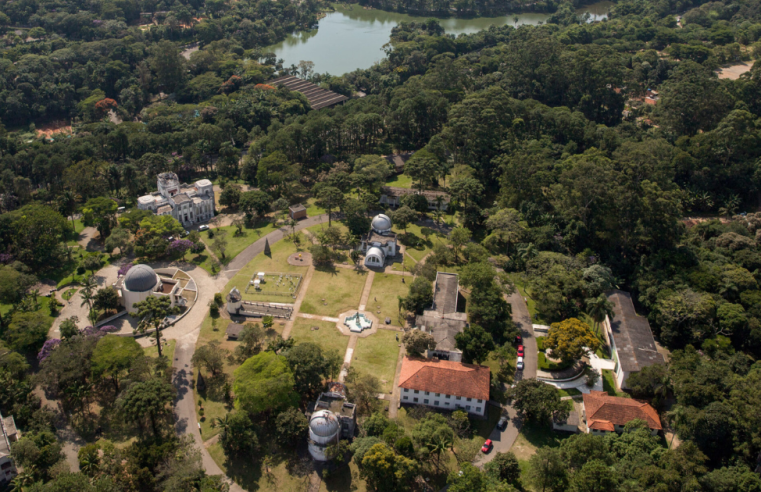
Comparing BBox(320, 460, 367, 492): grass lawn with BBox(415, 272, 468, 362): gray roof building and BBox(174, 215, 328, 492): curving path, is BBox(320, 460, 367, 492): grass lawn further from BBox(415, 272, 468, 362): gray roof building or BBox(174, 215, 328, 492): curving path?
BBox(415, 272, 468, 362): gray roof building

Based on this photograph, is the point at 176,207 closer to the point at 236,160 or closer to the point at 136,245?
the point at 136,245

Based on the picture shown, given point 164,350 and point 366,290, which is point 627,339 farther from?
point 164,350

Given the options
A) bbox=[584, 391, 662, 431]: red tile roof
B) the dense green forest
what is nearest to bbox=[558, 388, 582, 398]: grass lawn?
bbox=[584, 391, 662, 431]: red tile roof

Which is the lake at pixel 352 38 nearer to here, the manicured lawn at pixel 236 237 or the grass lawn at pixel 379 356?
the manicured lawn at pixel 236 237

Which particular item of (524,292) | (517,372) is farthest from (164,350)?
(524,292)

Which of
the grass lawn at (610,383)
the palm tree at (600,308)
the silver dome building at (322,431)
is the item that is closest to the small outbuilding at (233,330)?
the silver dome building at (322,431)

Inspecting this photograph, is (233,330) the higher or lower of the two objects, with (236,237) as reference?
higher
